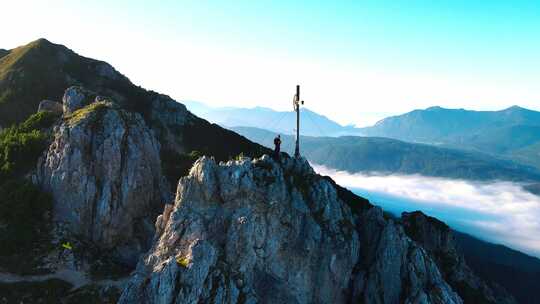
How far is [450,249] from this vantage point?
9894 centimetres

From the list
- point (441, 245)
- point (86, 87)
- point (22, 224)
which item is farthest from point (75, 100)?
point (441, 245)

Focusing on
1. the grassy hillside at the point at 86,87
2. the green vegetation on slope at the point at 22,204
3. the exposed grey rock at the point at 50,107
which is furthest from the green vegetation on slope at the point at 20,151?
the grassy hillside at the point at 86,87

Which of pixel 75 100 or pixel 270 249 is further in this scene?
pixel 75 100

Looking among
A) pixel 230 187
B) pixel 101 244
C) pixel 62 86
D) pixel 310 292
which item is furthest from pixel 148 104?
pixel 310 292

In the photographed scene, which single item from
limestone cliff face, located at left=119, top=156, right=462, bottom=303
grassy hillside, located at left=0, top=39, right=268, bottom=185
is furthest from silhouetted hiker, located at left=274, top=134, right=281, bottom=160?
grassy hillside, located at left=0, top=39, right=268, bottom=185

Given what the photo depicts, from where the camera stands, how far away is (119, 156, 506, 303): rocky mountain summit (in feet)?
142

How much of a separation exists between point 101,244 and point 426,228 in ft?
244

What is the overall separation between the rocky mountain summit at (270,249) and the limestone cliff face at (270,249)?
0.11 metres

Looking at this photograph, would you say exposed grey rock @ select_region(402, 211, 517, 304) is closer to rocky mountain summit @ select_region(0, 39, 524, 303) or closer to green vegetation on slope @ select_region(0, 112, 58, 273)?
rocky mountain summit @ select_region(0, 39, 524, 303)

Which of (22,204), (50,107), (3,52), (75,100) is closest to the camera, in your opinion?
(22,204)

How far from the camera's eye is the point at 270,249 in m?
49.0

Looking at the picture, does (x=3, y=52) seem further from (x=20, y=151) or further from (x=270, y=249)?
(x=270, y=249)

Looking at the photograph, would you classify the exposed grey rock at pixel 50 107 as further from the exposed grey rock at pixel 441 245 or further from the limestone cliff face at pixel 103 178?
the exposed grey rock at pixel 441 245

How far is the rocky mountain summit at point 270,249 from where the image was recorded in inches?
1709
